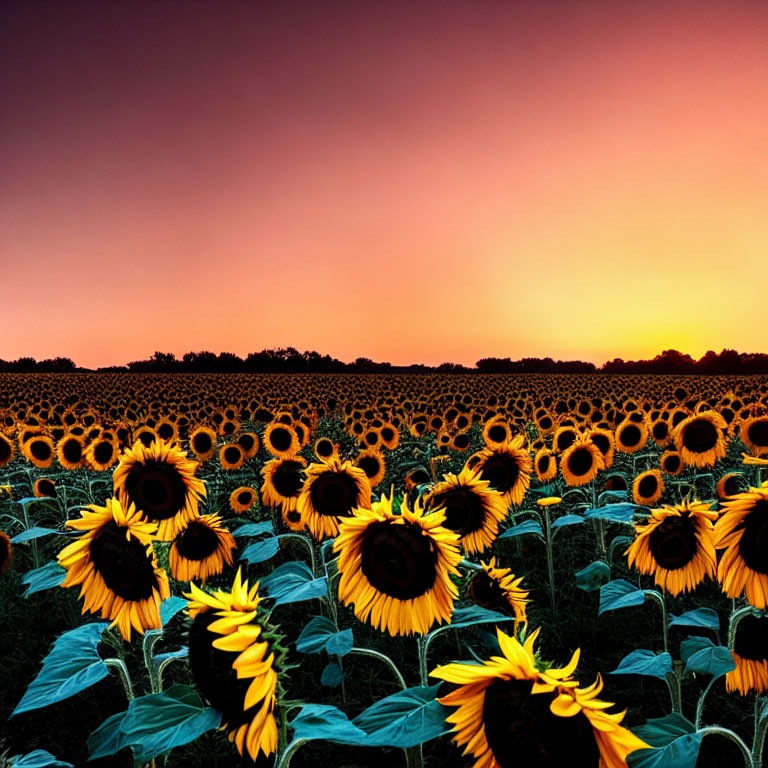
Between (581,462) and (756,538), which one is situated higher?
(756,538)

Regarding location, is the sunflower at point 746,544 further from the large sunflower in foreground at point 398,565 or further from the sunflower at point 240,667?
the sunflower at point 240,667

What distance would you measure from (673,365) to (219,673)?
3662 inches

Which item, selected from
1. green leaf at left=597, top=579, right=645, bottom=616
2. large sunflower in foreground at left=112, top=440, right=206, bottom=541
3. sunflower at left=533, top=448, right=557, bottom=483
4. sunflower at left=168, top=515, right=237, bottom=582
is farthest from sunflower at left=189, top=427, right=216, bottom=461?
green leaf at left=597, top=579, right=645, bottom=616

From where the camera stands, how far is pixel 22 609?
5.31m

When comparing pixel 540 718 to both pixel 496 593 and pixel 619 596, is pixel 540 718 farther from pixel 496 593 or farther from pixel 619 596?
pixel 619 596

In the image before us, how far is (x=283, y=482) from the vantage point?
495cm

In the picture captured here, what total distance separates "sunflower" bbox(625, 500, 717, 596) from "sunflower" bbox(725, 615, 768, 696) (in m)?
0.66

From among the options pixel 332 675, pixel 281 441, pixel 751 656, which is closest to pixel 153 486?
pixel 332 675

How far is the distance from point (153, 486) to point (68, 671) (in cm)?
177

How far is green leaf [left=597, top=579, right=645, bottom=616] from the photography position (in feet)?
9.48

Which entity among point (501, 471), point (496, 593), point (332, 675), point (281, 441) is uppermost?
point (501, 471)

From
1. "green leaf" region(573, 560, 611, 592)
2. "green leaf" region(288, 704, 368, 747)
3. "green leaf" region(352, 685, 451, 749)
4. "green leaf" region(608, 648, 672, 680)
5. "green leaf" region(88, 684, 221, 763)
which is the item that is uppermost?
"green leaf" region(288, 704, 368, 747)

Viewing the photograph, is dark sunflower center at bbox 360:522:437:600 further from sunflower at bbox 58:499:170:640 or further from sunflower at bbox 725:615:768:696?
sunflower at bbox 725:615:768:696

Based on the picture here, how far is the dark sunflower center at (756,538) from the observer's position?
84.0 inches
